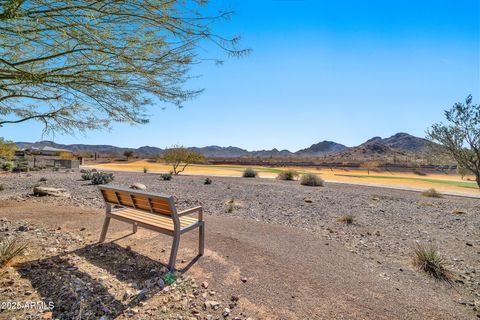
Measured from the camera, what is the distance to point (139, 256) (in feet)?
12.5

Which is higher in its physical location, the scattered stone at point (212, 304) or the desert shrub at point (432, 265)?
the scattered stone at point (212, 304)

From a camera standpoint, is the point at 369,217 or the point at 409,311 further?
the point at 369,217

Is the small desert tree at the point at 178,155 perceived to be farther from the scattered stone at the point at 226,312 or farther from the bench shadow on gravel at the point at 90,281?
the scattered stone at the point at 226,312

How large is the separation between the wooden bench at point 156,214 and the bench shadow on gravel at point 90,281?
1.39ft

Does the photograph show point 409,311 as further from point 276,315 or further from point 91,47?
point 91,47

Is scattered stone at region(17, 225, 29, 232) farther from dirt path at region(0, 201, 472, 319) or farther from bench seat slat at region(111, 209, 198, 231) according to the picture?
bench seat slat at region(111, 209, 198, 231)

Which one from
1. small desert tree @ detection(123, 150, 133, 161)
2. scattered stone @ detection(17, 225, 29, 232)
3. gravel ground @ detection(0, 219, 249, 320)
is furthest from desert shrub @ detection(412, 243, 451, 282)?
small desert tree @ detection(123, 150, 133, 161)

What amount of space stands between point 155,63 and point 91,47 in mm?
725

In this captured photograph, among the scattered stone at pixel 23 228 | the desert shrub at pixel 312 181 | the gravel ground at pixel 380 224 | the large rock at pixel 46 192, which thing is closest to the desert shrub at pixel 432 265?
the gravel ground at pixel 380 224

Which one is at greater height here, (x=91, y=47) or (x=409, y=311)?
(x=91, y=47)

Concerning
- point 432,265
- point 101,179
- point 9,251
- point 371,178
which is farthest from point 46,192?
point 371,178

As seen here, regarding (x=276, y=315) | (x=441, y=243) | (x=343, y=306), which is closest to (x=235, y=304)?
(x=276, y=315)

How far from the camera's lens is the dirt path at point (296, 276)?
2818 mm

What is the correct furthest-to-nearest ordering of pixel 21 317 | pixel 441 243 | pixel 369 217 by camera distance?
pixel 369 217
pixel 441 243
pixel 21 317
